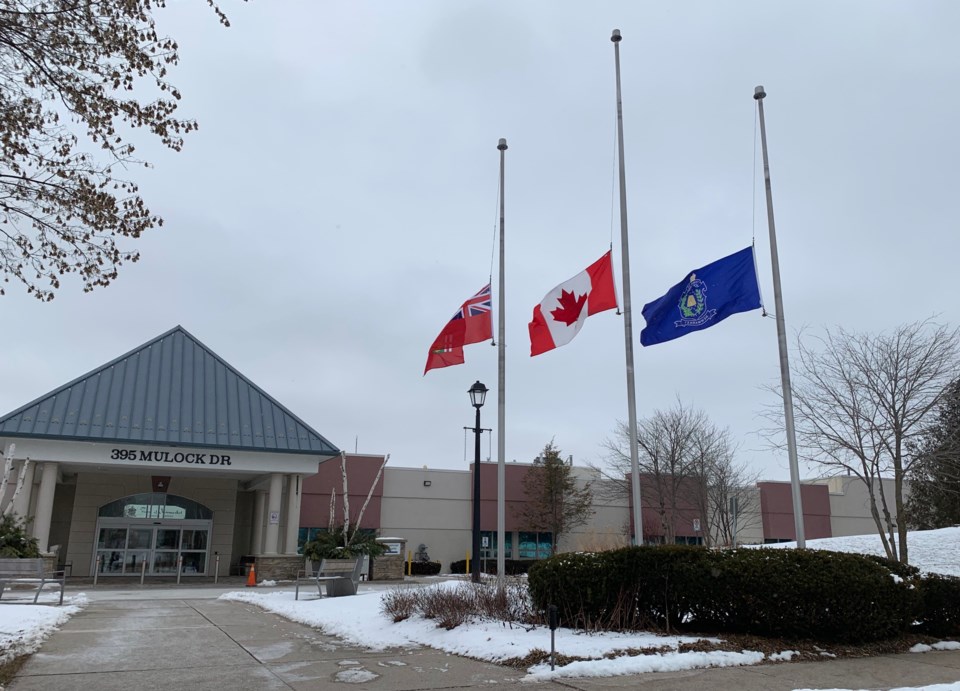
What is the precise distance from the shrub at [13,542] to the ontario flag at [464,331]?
12.7 metres

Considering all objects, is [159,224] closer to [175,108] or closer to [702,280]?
[175,108]

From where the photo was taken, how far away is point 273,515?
29562 millimetres

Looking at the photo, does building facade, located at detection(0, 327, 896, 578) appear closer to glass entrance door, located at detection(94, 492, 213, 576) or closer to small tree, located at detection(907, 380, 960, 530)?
glass entrance door, located at detection(94, 492, 213, 576)

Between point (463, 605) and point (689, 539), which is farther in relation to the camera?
point (689, 539)

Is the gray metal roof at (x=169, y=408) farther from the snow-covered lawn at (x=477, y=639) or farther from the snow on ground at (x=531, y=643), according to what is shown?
the snow on ground at (x=531, y=643)

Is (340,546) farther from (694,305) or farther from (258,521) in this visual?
(258,521)

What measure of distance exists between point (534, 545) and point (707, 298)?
28239 mm

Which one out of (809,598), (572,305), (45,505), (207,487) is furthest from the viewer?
(207,487)

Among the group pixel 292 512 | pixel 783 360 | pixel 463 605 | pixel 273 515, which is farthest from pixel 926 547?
pixel 273 515

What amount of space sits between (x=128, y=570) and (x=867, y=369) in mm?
28943

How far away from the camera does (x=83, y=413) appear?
2841 cm

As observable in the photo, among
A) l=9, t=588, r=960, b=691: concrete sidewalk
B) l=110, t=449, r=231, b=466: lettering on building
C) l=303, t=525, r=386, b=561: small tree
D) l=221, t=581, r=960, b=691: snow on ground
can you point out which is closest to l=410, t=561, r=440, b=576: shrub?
l=110, t=449, r=231, b=466: lettering on building

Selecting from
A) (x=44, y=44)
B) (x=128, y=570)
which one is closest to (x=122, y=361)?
(x=128, y=570)

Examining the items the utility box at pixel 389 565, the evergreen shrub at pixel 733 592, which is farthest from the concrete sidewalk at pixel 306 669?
the utility box at pixel 389 565
